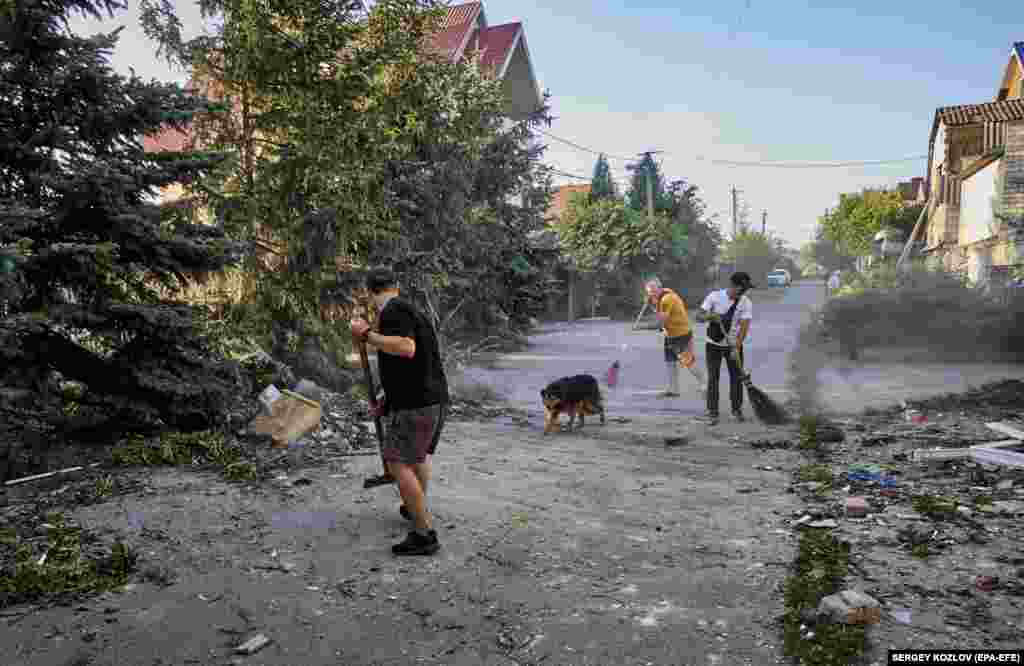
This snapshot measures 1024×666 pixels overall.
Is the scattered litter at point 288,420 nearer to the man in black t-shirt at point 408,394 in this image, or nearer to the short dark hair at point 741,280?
the man in black t-shirt at point 408,394

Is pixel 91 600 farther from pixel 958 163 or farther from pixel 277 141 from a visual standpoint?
pixel 958 163

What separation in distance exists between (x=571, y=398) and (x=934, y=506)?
13.8ft

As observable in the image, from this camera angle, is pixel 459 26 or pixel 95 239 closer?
pixel 95 239

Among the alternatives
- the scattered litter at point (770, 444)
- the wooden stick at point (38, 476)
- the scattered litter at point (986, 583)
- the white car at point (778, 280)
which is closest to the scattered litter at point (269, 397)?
the wooden stick at point (38, 476)

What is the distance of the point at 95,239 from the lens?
247 inches

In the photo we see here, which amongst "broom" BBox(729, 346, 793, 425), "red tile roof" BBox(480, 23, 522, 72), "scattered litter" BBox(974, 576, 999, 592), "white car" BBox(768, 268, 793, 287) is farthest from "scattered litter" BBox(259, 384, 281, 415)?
"white car" BBox(768, 268, 793, 287)

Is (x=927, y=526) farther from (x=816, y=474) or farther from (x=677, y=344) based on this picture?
(x=677, y=344)

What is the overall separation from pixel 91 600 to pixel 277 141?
7699 mm

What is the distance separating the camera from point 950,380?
11.8m

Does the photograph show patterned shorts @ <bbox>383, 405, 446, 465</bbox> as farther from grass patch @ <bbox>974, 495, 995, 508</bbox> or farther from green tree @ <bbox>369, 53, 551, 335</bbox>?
green tree @ <bbox>369, 53, 551, 335</bbox>

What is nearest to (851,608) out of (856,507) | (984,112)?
(856,507)

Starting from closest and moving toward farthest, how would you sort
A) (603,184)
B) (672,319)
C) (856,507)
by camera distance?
1. (856,507)
2. (672,319)
3. (603,184)

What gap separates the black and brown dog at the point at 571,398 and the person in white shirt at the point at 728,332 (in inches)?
62.5

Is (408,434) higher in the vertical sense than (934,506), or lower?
higher
